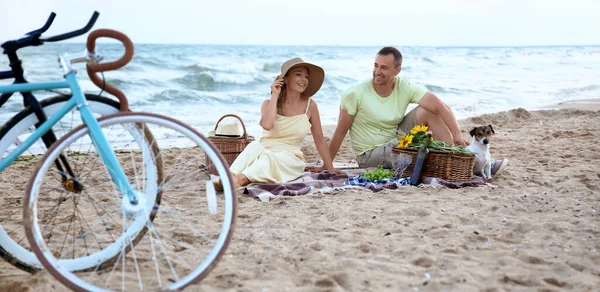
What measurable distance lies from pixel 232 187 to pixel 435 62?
1127 inches

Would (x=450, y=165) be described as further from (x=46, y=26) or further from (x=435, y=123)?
(x=46, y=26)

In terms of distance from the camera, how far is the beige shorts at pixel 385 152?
589 cm

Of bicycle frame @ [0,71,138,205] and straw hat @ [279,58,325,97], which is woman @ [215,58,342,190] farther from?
bicycle frame @ [0,71,138,205]

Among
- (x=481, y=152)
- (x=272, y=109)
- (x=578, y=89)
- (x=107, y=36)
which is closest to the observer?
(x=107, y=36)

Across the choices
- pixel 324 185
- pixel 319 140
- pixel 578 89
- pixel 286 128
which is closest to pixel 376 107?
pixel 319 140

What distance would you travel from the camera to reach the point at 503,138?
8.04 metres

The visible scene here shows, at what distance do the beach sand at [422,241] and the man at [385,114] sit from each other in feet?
2.74

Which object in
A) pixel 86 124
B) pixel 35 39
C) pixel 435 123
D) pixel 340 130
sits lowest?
pixel 340 130

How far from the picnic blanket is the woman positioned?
0.21m

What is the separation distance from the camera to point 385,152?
19.4 feet

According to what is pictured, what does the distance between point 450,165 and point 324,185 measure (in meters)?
1.13

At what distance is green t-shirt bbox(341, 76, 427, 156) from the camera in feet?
19.7

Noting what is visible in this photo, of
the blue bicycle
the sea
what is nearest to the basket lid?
the blue bicycle

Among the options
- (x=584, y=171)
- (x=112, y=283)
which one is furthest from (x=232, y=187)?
(x=584, y=171)
